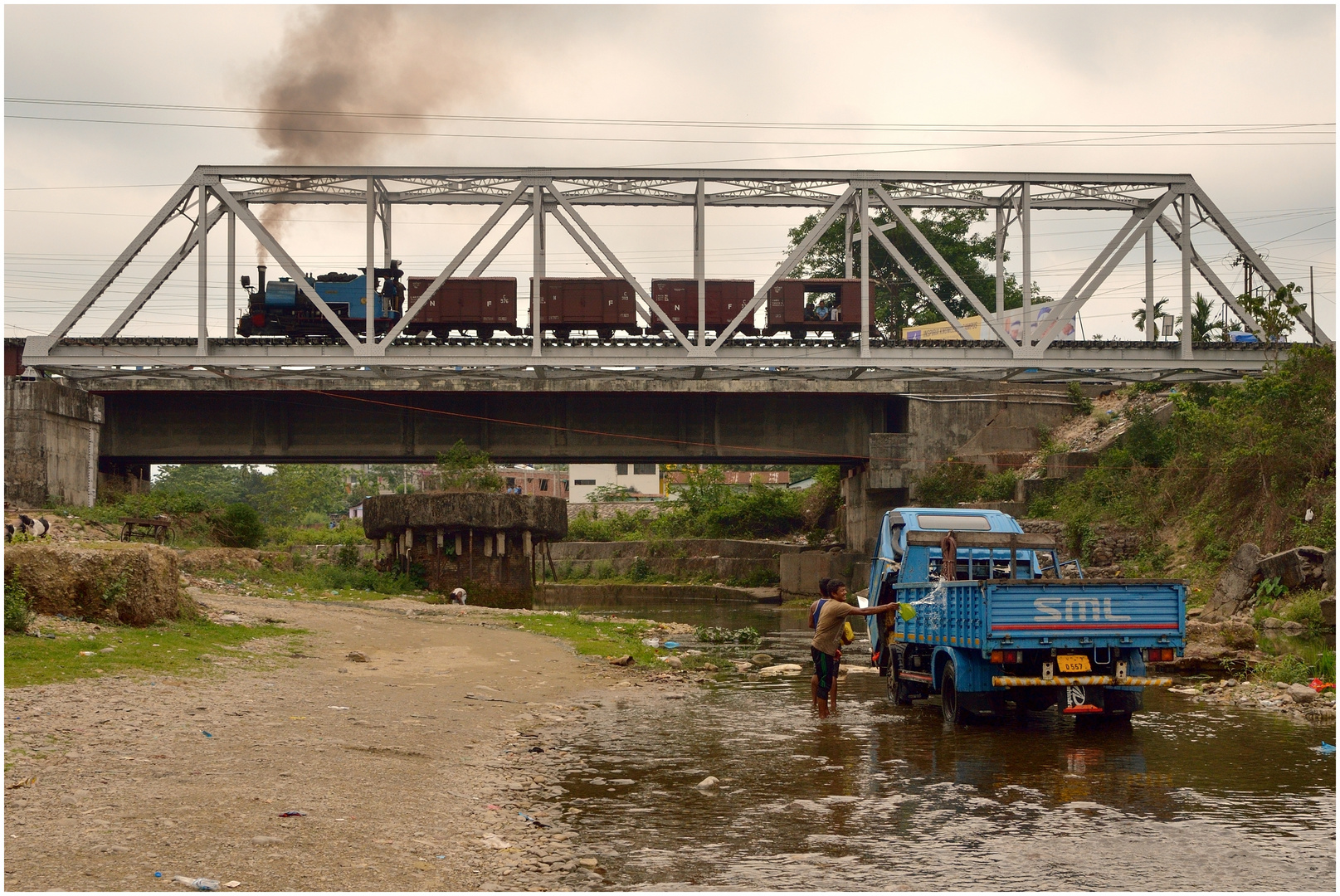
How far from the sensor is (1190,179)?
3541 centimetres

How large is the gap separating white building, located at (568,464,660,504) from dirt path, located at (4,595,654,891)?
90.9 meters

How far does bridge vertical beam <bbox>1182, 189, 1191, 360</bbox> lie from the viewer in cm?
3422

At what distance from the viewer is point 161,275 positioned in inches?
1346

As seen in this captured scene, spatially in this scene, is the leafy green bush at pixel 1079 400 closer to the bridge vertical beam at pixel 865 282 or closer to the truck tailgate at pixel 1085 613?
the bridge vertical beam at pixel 865 282

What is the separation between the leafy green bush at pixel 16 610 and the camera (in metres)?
12.3

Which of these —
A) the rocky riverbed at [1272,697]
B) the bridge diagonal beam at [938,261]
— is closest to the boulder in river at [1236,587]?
the rocky riverbed at [1272,697]

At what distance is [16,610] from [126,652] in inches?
46.4

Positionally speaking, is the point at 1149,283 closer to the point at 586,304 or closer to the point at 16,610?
the point at 586,304

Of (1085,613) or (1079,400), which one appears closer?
(1085,613)

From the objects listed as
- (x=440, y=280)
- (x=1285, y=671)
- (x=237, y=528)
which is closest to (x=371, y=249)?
(x=440, y=280)

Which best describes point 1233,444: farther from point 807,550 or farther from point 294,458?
point 294,458

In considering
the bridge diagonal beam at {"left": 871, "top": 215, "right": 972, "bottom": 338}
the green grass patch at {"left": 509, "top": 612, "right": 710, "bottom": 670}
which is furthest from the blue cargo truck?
the bridge diagonal beam at {"left": 871, "top": 215, "right": 972, "bottom": 338}

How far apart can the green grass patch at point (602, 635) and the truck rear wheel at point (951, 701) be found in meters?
6.05

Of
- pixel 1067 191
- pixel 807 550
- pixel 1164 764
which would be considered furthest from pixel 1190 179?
pixel 1164 764
